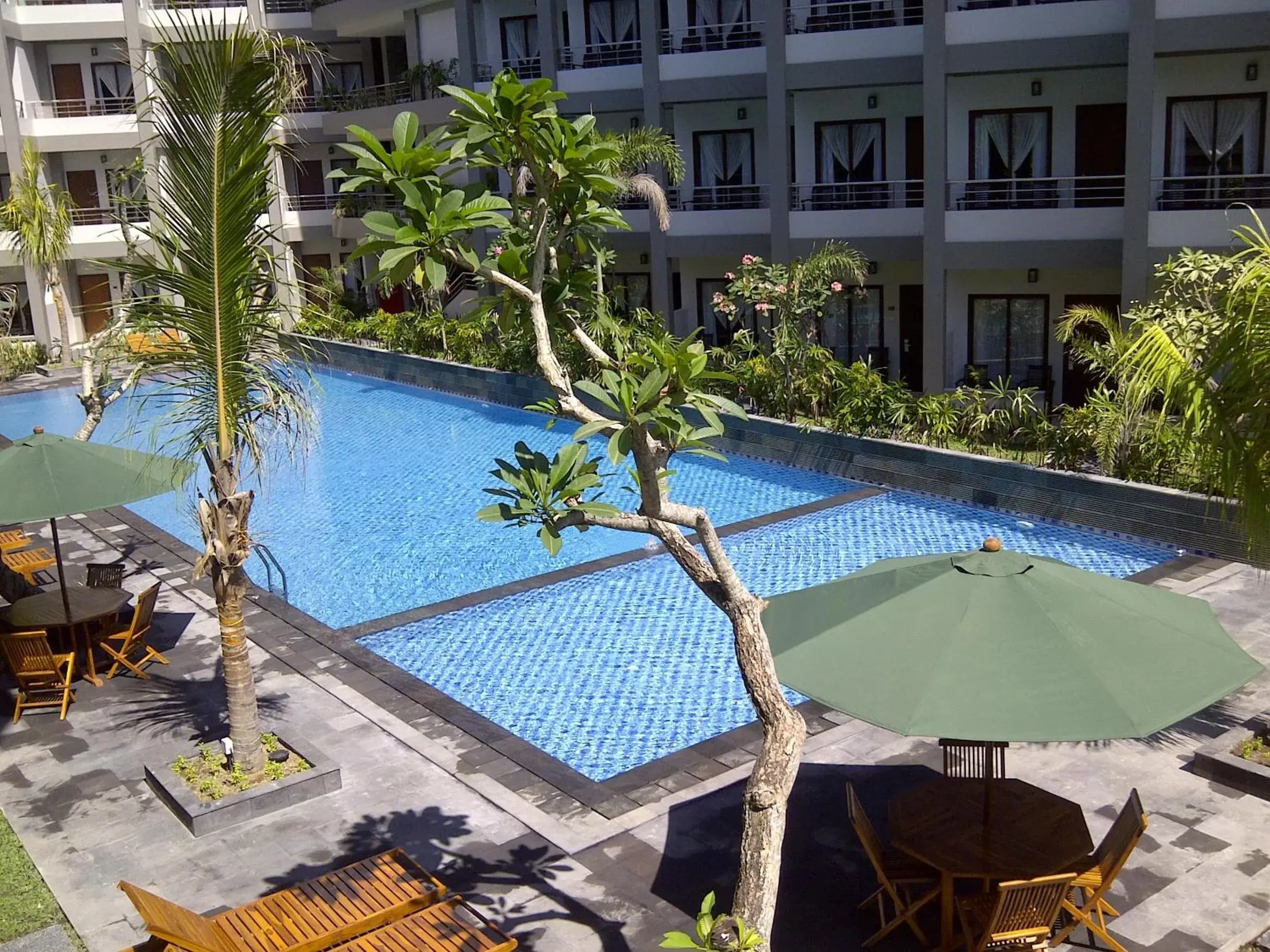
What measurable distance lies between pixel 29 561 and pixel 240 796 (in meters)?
7.64

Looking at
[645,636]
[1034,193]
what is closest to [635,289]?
[1034,193]

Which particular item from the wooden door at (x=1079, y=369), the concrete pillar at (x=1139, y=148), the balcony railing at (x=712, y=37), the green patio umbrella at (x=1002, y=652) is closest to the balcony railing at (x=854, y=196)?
the balcony railing at (x=712, y=37)

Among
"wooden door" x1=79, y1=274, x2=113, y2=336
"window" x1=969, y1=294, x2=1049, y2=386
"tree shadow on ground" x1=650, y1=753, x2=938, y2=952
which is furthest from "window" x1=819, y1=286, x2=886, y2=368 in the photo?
"wooden door" x1=79, y1=274, x2=113, y2=336

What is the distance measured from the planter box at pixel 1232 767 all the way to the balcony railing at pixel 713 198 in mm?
20297

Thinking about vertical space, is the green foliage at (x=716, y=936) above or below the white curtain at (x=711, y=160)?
below

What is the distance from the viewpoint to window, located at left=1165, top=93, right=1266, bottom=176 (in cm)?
2041

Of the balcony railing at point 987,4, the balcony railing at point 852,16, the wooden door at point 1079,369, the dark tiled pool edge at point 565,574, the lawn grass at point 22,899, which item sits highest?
the balcony railing at point 852,16

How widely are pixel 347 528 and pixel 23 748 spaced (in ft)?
28.3

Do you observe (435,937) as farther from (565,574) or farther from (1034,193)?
(1034,193)

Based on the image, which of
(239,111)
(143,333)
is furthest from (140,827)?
(239,111)

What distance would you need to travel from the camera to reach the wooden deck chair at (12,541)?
15.9 m

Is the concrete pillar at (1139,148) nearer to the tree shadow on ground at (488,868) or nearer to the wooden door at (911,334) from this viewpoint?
the wooden door at (911,334)

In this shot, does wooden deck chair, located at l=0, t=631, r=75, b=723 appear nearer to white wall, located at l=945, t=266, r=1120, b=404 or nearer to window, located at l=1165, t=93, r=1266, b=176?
white wall, located at l=945, t=266, r=1120, b=404

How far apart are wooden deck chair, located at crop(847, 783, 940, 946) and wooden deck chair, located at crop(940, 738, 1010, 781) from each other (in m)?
0.78
